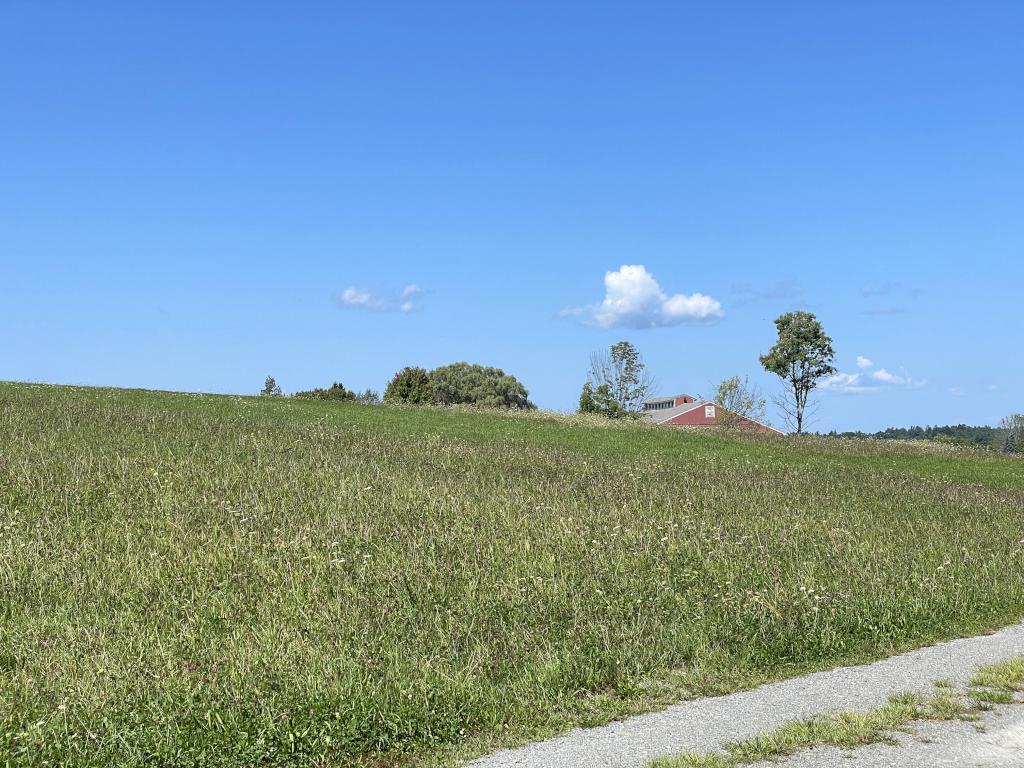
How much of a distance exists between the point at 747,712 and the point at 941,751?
1393 millimetres

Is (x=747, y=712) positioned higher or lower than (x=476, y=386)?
lower

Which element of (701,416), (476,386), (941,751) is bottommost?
(941,751)

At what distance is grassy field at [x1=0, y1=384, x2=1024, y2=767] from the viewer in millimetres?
6418

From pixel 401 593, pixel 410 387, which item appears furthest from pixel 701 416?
pixel 401 593

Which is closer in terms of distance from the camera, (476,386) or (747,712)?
(747,712)

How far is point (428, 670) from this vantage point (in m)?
7.09

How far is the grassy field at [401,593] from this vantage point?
6.42 metres

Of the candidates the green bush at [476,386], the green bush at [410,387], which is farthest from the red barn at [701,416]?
the green bush at [410,387]

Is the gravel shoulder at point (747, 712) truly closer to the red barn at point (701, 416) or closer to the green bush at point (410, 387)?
the red barn at point (701, 416)

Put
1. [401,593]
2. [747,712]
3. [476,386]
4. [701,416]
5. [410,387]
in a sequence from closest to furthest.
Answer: [747,712], [401,593], [410,387], [701,416], [476,386]

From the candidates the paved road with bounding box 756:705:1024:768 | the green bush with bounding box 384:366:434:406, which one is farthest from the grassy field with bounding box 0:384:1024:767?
the green bush with bounding box 384:366:434:406

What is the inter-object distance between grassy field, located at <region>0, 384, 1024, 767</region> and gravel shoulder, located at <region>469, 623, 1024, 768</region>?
11.8 inches

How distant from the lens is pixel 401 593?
30.6ft

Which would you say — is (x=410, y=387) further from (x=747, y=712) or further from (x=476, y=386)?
(x=747, y=712)
